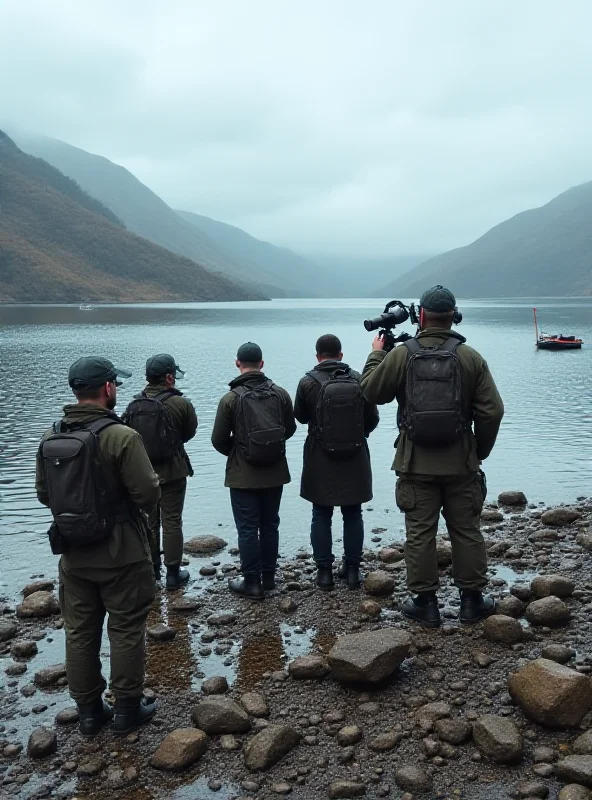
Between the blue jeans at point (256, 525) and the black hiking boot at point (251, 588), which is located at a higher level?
the blue jeans at point (256, 525)

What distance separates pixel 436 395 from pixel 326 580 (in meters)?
2.98

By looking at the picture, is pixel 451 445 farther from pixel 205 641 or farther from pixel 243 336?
pixel 243 336

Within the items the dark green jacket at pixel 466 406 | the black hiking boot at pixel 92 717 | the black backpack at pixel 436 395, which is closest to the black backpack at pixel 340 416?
the dark green jacket at pixel 466 406

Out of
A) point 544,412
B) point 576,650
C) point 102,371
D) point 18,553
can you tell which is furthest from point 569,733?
point 544,412

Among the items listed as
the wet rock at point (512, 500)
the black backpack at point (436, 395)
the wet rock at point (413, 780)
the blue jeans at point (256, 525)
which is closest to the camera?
the wet rock at point (413, 780)

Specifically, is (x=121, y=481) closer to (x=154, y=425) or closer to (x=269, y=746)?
(x=269, y=746)

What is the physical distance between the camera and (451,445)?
6516mm

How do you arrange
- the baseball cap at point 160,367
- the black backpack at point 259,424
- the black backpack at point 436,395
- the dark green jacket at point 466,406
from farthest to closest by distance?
the baseball cap at point 160,367 < the black backpack at point 259,424 < the dark green jacket at point 466,406 < the black backpack at point 436,395

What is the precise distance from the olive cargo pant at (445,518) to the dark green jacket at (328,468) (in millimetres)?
1113

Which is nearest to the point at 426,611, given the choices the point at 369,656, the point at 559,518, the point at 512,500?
the point at 369,656

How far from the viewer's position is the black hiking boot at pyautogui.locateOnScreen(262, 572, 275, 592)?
322 inches

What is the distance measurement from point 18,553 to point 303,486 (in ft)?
19.1

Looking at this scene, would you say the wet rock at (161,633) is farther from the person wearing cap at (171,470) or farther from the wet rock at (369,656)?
the wet rock at (369,656)

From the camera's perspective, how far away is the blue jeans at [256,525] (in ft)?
25.7
